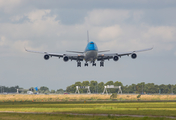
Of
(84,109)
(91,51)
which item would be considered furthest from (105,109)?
(91,51)

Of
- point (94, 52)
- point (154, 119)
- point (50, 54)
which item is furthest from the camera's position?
point (50, 54)

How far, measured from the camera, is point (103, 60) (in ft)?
319

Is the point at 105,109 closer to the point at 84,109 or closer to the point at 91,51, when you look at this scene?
the point at 84,109

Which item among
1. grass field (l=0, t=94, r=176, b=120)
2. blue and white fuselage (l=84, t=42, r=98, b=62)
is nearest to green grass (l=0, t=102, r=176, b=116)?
grass field (l=0, t=94, r=176, b=120)

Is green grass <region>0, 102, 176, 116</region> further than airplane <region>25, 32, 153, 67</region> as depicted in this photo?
No

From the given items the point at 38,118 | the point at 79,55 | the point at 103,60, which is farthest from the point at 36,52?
the point at 38,118

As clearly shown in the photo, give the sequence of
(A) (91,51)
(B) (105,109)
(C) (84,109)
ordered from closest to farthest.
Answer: (C) (84,109) < (B) (105,109) < (A) (91,51)

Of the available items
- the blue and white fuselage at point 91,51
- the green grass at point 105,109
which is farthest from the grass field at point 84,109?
the blue and white fuselage at point 91,51

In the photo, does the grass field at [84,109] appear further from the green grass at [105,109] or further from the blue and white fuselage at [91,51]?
the blue and white fuselage at [91,51]

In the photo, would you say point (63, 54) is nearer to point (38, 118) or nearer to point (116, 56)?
point (116, 56)

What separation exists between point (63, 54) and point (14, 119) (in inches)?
1796

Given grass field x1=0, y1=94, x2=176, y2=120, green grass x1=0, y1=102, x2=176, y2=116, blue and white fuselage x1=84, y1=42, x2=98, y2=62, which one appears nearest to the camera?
grass field x1=0, y1=94, x2=176, y2=120

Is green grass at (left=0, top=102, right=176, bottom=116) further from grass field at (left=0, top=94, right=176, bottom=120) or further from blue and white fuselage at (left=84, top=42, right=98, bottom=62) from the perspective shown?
blue and white fuselage at (left=84, top=42, right=98, bottom=62)

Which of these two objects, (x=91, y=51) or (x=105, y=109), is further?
(x=91, y=51)
